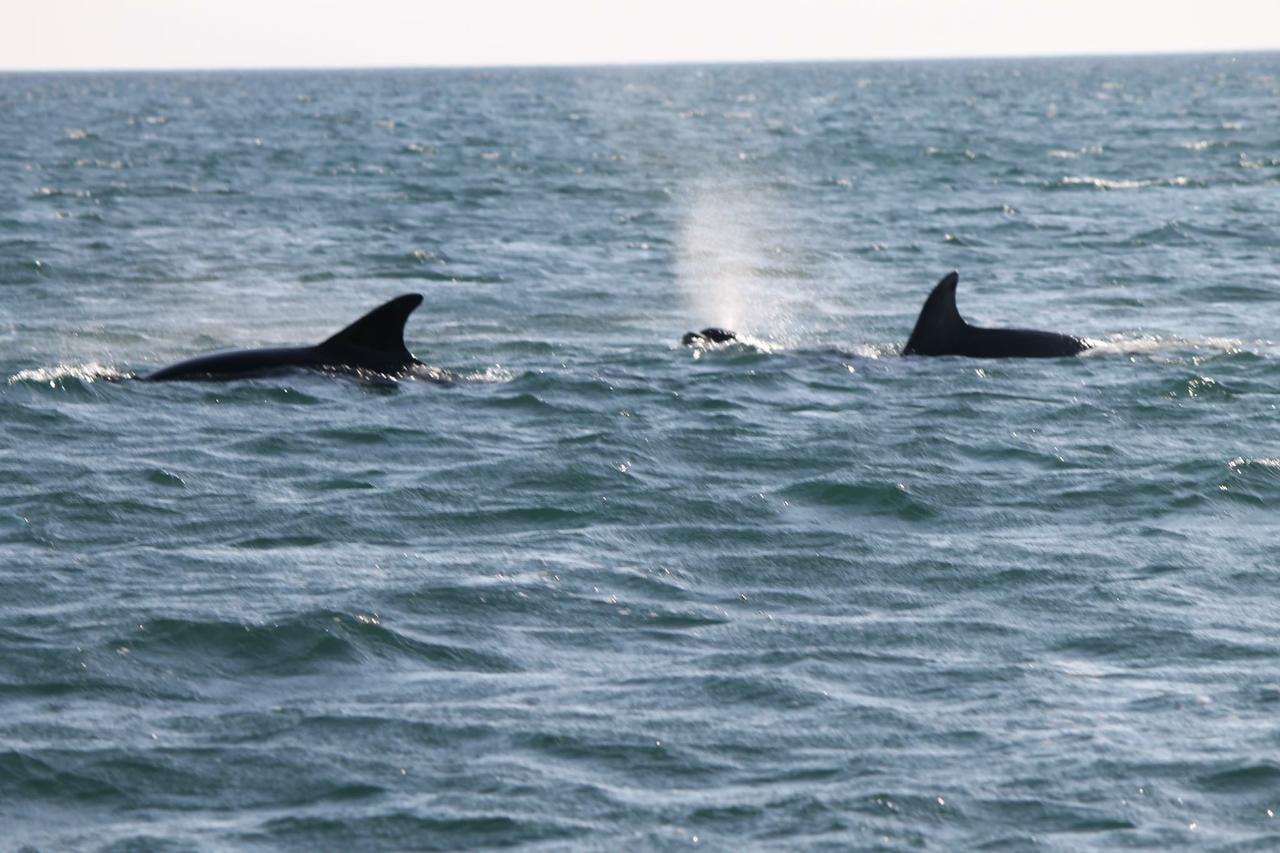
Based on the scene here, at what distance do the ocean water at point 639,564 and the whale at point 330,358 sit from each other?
0.91 ft

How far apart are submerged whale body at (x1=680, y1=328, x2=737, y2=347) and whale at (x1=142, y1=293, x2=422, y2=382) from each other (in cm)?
333

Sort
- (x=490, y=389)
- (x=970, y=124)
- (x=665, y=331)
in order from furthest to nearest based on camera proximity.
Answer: (x=970, y=124)
(x=665, y=331)
(x=490, y=389)

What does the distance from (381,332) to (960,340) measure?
5005mm

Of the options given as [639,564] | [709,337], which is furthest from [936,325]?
[639,564]

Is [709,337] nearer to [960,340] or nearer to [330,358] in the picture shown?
[960,340]

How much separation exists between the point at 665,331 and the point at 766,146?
148 ft

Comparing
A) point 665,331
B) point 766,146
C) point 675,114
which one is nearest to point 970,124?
point 766,146

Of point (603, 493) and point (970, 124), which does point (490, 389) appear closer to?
point (603, 493)

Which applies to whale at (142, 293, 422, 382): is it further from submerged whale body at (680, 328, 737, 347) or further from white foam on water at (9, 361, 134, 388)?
submerged whale body at (680, 328, 737, 347)

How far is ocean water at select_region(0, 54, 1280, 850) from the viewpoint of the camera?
755cm

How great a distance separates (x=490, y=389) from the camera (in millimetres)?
16516

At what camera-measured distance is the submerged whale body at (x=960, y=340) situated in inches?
702

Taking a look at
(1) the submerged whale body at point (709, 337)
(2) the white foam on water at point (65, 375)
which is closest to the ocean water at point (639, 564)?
(2) the white foam on water at point (65, 375)

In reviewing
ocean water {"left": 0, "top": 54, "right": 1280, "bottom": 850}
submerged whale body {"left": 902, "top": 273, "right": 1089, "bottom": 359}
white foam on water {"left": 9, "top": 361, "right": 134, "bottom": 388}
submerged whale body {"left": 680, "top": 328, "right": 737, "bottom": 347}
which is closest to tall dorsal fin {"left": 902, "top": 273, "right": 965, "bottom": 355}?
submerged whale body {"left": 902, "top": 273, "right": 1089, "bottom": 359}
